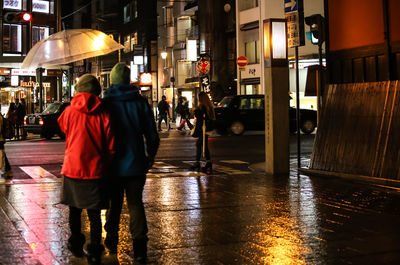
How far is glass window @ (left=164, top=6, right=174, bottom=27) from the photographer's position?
57969 mm

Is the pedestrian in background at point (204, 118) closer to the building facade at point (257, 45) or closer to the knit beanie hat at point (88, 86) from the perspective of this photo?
the knit beanie hat at point (88, 86)

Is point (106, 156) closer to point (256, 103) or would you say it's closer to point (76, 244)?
point (76, 244)

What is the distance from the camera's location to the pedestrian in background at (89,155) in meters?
5.23

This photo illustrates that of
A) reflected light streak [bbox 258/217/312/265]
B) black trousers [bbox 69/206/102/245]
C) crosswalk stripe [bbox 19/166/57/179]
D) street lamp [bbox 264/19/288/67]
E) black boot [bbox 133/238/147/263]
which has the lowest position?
reflected light streak [bbox 258/217/312/265]

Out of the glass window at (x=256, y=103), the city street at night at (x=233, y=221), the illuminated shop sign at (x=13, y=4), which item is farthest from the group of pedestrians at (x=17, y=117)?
the illuminated shop sign at (x=13, y=4)

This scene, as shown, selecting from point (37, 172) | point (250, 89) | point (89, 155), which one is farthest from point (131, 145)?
point (250, 89)

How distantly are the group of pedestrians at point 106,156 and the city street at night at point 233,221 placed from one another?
0.33 meters

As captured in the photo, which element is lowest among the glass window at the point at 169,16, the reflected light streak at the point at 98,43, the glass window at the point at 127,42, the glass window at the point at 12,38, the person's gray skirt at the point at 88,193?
the person's gray skirt at the point at 88,193

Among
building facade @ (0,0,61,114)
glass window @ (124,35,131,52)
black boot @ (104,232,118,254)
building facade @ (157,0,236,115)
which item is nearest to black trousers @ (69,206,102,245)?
black boot @ (104,232,118,254)

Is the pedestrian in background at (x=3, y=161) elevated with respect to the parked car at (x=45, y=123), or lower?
lower

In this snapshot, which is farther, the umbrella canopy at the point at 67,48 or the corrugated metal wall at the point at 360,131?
the umbrella canopy at the point at 67,48

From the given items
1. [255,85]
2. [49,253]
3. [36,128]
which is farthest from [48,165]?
[255,85]

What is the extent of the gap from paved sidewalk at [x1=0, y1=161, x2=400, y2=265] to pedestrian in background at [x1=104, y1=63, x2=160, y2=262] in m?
0.40

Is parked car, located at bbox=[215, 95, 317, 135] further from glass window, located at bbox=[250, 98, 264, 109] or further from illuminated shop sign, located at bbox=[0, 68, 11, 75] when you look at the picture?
illuminated shop sign, located at bbox=[0, 68, 11, 75]
